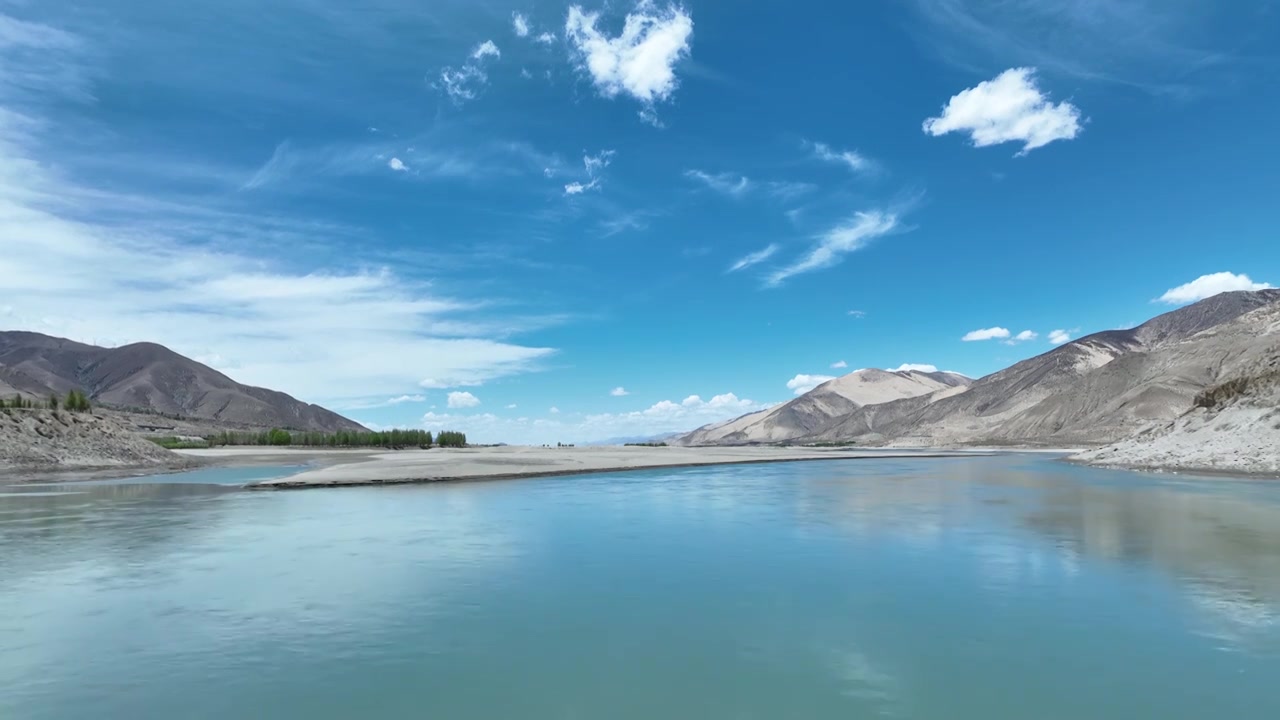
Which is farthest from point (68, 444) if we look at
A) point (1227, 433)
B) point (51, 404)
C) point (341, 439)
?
point (1227, 433)

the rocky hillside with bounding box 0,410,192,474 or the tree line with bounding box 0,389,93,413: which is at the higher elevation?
the tree line with bounding box 0,389,93,413

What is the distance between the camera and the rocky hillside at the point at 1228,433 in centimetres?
5666

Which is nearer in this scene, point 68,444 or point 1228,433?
point 1228,433

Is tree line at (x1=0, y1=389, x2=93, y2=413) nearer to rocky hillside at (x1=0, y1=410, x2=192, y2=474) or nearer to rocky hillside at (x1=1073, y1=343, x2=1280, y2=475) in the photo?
rocky hillside at (x1=0, y1=410, x2=192, y2=474)

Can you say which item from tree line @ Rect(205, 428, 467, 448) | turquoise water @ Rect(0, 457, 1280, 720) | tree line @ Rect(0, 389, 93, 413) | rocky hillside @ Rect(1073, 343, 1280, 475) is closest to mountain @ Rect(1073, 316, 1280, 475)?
rocky hillside @ Rect(1073, 343, 1280, 475)

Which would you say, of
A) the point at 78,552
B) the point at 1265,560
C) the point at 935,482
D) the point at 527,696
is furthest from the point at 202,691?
the point at 935,482

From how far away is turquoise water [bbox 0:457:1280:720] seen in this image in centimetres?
1090

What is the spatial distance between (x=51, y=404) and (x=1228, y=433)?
111 meters

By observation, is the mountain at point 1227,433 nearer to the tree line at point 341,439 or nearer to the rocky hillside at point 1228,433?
the rocky hillside at point 1228,433

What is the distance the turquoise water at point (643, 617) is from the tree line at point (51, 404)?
140 feet

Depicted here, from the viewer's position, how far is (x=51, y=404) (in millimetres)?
72625

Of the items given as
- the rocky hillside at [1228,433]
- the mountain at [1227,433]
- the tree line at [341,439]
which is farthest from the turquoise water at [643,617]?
the tree line at [341,439]

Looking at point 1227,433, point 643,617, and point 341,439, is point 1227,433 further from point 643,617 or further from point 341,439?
point 341,439

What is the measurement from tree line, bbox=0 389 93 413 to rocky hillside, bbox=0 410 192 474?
180 cm
